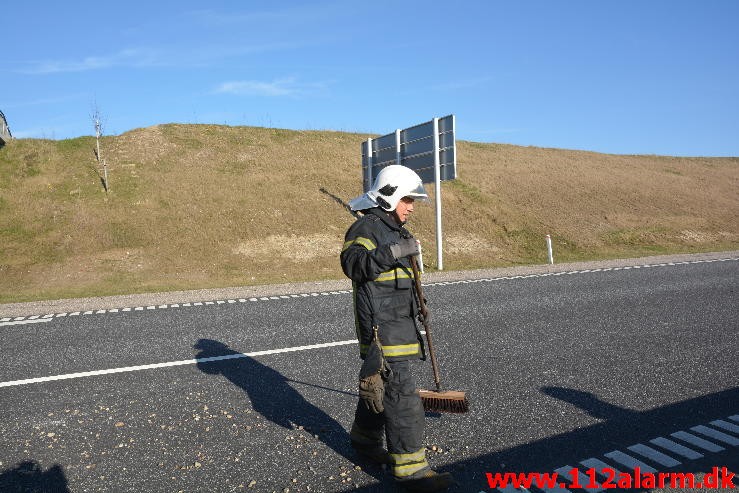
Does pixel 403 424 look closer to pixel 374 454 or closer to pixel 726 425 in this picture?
pixel 374 454

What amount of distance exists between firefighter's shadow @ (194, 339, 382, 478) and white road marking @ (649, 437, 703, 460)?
2038mm

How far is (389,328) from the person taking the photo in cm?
400

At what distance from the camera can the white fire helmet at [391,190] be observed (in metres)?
4.12

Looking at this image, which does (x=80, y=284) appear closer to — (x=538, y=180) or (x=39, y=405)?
(x=39, y=405)

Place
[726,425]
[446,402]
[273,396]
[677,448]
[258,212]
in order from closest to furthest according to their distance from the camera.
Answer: [677,448] < [446,402] < [726,425] < [273,396] < [258,212]

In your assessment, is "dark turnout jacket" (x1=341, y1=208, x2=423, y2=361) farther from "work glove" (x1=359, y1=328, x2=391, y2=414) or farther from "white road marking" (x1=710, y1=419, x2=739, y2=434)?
"white road marking" (x1=710, y1=419, x2=739, y2=434)

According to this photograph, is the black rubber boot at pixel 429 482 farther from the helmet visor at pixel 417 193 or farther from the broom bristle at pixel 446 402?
the helmet visor at pixel 417 193

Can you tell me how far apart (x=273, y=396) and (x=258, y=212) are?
2329cm

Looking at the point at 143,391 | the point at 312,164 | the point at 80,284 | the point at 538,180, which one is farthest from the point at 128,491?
the point at 538,180

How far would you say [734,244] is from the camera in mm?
28234

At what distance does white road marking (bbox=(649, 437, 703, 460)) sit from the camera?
165 inches

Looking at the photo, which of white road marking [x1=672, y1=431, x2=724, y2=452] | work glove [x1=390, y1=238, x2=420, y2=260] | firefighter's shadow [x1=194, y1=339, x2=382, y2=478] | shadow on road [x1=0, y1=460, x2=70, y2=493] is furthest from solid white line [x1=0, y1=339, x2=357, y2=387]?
white road marking [x1=672, y1=431, x2=724, y2=452]

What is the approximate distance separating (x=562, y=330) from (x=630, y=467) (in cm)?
468

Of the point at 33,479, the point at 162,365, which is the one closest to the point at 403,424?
the point at 33,479
